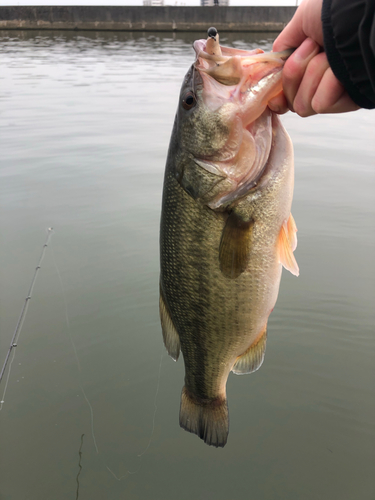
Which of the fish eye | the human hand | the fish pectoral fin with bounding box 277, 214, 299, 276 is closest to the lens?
the human hand

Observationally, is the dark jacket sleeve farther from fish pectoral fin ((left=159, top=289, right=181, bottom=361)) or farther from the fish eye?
fish pectoral fin ((left=159, top=289, right=181, bottom=361))

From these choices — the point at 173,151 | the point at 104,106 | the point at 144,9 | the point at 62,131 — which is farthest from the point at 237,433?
the point at 144,9

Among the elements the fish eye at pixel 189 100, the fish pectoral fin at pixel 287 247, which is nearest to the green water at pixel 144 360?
the fish pectoral fin at pixel 287 247

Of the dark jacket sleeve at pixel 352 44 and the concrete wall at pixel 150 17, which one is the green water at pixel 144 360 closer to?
the dark jacket sleeve at pixel 352 44

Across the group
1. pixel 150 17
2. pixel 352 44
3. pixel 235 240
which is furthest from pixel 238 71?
pixel 150 17

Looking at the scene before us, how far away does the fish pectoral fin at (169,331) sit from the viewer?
7.02 ft

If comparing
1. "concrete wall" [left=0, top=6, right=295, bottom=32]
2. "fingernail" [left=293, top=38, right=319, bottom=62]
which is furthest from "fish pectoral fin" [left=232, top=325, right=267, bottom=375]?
"concrete wall" [left=0, top=6, right=295, bottom=32]

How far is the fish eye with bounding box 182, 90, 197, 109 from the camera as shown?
5.78 feet

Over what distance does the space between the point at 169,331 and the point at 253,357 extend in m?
0.43

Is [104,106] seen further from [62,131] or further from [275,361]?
[275,361]

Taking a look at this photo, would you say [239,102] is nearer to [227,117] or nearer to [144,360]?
[227,117]

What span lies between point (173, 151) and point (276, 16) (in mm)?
40054

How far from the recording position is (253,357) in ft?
7.10

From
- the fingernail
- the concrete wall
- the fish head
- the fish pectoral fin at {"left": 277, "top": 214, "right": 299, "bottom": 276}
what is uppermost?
the concrete wall
